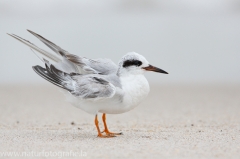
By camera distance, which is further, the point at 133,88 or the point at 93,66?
the point at 93,66

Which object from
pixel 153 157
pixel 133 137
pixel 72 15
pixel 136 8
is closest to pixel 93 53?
pixel 72 15

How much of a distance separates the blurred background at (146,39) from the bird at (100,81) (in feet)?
23.9

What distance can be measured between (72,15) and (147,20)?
2526 mm

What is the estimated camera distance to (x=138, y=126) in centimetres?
687

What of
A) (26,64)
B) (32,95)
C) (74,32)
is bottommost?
(32,95)

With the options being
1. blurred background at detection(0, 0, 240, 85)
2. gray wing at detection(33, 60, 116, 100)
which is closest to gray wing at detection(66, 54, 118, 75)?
gray wing at detection(33, 60, 116, 100)

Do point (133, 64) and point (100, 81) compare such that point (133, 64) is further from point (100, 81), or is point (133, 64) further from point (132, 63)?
point (100, 81)

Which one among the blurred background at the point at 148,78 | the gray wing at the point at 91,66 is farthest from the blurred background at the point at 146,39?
the gray wing at the point at 91,66

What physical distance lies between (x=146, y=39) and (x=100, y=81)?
9300mm

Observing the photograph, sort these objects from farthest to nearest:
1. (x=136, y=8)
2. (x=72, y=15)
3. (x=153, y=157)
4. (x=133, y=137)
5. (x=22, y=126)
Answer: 1. (x=136, y=8)
2. (x=72, y=15)
3. (x=22, y=126)
4. (x=133, y=137)
5. (x=153, y=157)

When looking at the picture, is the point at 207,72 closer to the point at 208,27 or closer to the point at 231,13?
the point at 208,27

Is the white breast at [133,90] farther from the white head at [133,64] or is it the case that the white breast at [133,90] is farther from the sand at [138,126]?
the sand at [138,126]

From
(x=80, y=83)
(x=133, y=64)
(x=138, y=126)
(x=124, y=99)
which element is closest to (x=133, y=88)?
(x=124, y=99)

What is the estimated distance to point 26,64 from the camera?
1434 centimetres
